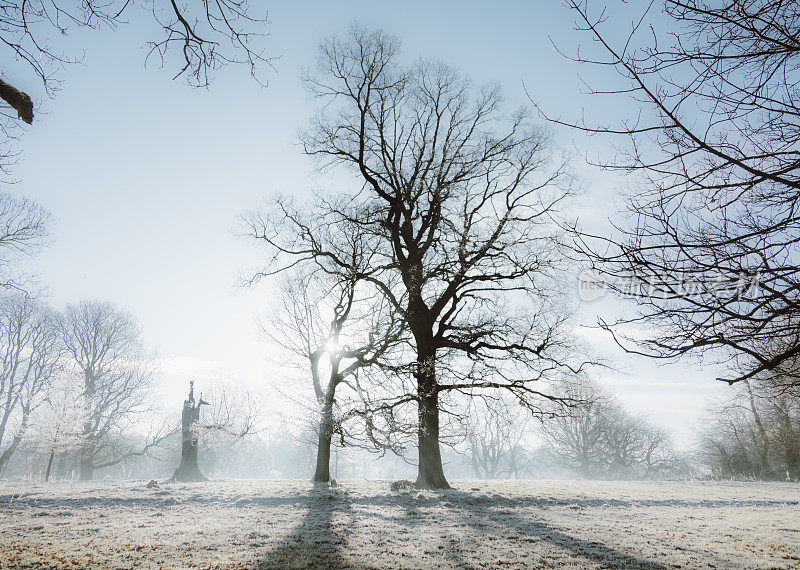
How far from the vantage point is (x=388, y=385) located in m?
13.2

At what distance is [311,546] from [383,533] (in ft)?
4.41

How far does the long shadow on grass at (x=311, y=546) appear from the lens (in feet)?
16.2

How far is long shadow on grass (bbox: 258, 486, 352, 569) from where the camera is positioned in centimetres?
493

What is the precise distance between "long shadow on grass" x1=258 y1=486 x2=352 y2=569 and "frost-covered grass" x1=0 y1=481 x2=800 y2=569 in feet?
0.08

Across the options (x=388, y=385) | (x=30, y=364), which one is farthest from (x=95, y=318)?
(x=388, y=385)

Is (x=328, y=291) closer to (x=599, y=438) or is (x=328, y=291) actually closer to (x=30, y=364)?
(x=30, y=364)

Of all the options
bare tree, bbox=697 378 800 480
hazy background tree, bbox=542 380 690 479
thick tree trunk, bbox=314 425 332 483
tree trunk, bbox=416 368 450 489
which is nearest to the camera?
tree trunk, bbox=416 368 450 489

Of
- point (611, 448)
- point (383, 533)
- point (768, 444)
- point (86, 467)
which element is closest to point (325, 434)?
point (383, 533)

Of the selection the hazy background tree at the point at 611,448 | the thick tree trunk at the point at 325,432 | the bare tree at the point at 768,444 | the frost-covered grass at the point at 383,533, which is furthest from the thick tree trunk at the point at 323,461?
the hazy background tree at the point at 611,448

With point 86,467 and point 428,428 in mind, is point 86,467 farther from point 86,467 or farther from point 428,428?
point 428,428

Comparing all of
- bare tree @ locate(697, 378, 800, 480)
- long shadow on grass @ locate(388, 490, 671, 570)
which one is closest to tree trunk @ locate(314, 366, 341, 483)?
long shadow on grass @ locate(388, 490, 671, 570)

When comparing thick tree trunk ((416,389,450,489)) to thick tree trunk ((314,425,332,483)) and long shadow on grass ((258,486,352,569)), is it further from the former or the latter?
long shadow on grass ((258,486,352,569))

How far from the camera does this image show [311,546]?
18.8 ft

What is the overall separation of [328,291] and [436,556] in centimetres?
1120
